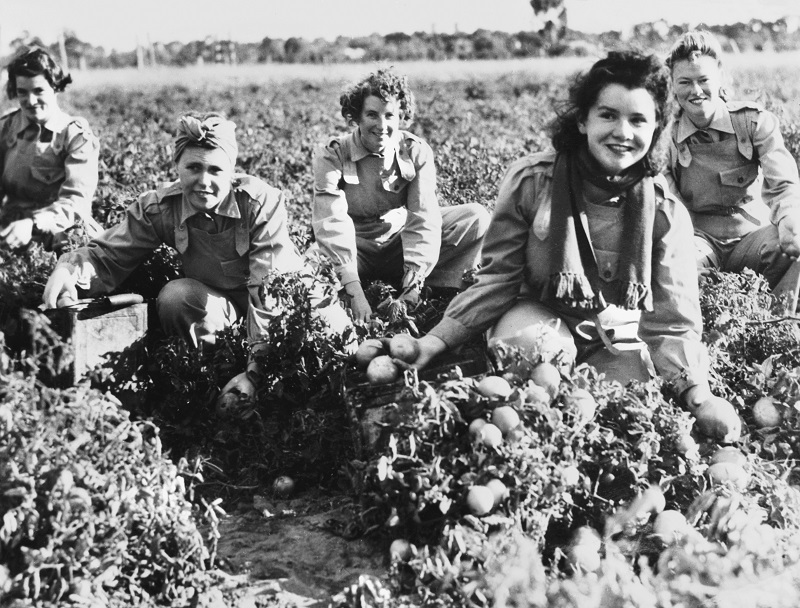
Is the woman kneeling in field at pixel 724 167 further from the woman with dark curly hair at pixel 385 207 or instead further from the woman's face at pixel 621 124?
the woman's face at pixel 621 124

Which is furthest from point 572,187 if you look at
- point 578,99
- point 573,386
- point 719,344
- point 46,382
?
point 46,382

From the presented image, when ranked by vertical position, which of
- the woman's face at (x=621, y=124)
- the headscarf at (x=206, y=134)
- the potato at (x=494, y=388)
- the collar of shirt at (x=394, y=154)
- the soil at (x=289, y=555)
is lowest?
the soil at (x=289, y=555)

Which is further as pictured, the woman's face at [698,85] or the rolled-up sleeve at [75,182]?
the rolled-up sleeve at [75,182]

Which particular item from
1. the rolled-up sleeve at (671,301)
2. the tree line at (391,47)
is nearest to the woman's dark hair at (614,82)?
the rolled-up sleeve at (671,301)

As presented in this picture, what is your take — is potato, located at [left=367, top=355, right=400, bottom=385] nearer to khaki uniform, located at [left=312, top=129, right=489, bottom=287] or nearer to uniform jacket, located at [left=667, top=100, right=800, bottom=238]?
khaki uniform, located at [left=312, top=129, right=489, bottom=287]

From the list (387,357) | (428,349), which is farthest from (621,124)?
(387,357)

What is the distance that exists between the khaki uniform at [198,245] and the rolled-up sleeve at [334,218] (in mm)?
465

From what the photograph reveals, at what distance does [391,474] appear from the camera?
298 cm

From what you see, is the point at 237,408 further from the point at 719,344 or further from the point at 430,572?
the point at 719,344

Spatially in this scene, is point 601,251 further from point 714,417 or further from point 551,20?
point 551,20

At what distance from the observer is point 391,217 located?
555 cm

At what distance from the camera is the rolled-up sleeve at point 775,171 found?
504 cm

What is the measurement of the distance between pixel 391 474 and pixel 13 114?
450 centimetres

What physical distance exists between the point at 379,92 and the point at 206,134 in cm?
113
